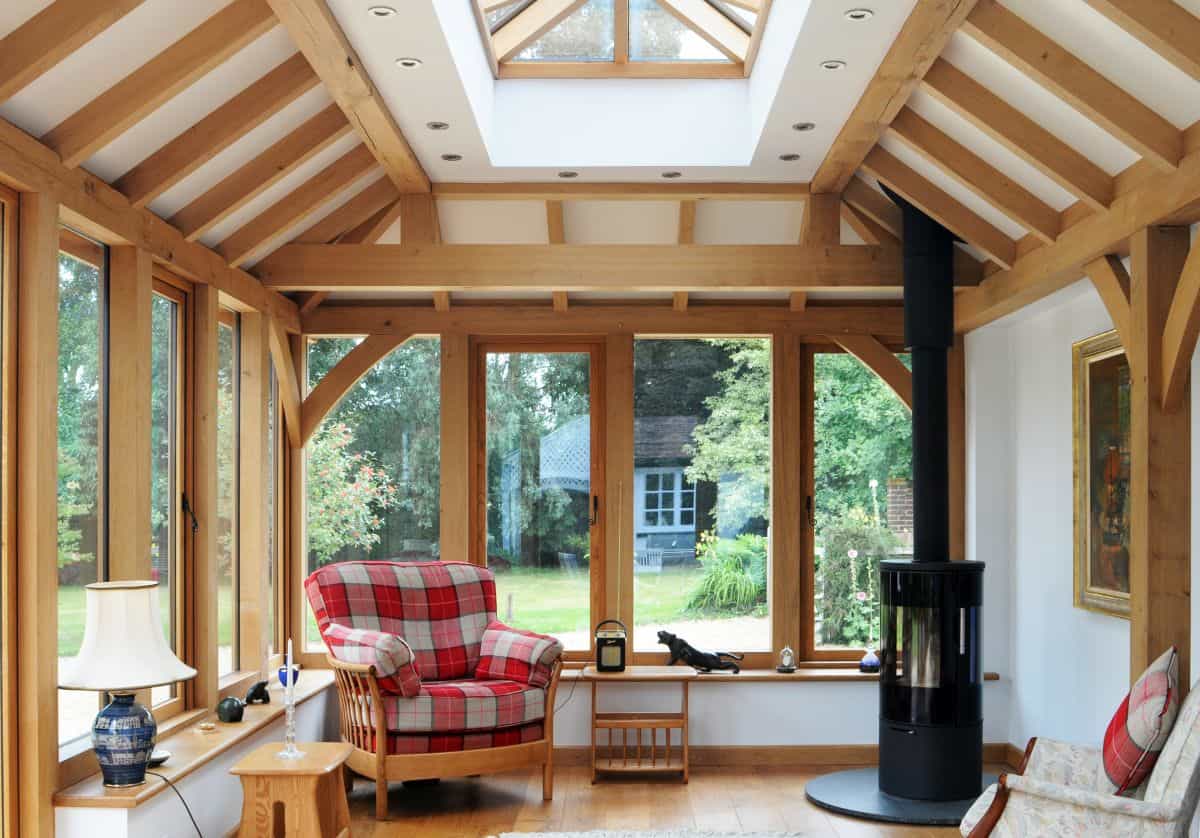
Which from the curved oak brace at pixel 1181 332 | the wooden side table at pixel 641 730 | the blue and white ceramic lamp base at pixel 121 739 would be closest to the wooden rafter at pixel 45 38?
the blue and white ceramic lamp base at pixel 121 739

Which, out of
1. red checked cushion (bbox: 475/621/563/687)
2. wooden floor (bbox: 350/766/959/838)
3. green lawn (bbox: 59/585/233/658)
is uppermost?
green lawn (bbox: 59/585/233/658)

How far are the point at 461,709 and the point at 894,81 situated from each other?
319cm

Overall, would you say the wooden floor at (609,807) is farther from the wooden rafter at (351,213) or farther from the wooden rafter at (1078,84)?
the wooden rafter at (1078,84)

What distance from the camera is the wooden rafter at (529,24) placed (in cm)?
511

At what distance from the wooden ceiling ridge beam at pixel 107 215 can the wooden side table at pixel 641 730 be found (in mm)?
2634

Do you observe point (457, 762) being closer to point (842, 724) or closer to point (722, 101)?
point (842, 724)

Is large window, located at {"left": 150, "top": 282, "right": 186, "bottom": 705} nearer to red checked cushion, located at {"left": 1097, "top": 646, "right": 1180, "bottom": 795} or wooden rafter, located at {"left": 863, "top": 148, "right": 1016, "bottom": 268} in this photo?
wooden rafter, located at {"left": 863, "top": 148, "right": 1016, "bottom": 268}

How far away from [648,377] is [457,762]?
2467 mm

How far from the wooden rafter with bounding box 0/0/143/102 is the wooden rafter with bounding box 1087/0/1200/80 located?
2708 millimetres

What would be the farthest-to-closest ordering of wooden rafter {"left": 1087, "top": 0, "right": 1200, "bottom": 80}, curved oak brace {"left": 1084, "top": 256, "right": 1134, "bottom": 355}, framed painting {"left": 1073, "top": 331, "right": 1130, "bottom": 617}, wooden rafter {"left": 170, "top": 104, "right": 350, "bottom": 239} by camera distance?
framed painting {"left": 1073, "top": 331, "right": 1130, "bottom": 617} → wooden rafter {"left": 170, "top": 104, "right": 350, "bottom": 239} → curved oak brace {"left": 1084, "top": 256, "right": 1134, "bottom": 355} → wooden rafter {"left": 1087, "top": 0, "right": 1200, "bottom": 80}

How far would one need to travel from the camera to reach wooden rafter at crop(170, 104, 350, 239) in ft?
16.4

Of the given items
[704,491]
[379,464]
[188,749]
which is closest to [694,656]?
[704,491]

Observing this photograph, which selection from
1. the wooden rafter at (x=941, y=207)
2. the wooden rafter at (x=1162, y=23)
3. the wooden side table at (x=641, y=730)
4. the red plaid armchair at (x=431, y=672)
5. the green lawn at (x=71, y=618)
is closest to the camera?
the wooden rafter at (x=1162, y=23)

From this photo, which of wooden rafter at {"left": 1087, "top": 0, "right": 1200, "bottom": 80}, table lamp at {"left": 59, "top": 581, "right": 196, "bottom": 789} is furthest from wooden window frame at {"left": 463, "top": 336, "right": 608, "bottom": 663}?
wooden rafter at {"left": 1087, "top": 0, "right": 1200, "bottom": 80}
